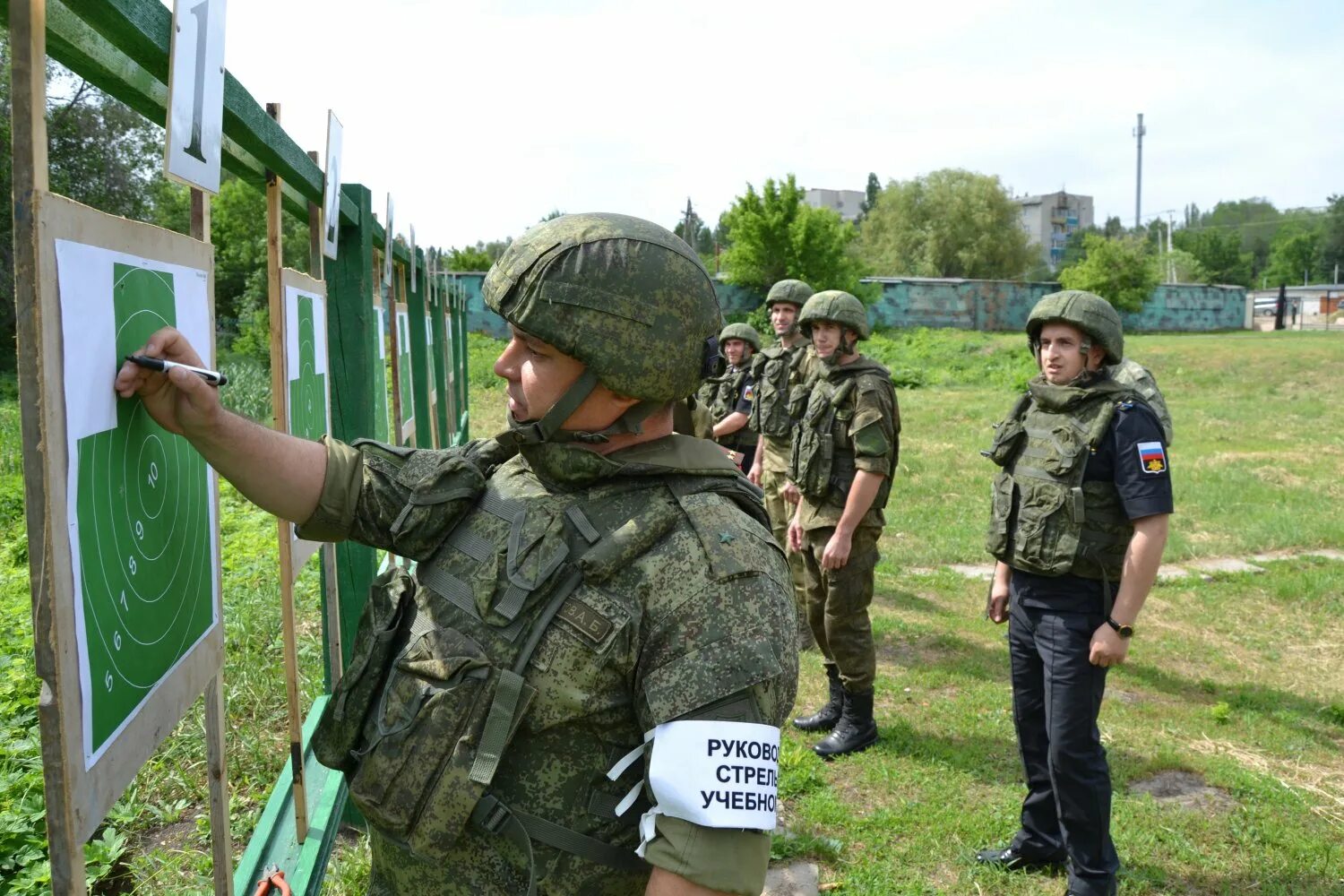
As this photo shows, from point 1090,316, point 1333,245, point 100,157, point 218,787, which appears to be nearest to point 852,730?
point 1090,316

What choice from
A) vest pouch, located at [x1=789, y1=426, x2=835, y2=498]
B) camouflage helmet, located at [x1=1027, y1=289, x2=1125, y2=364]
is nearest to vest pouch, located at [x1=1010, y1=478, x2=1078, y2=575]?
camouflage helmet, located at [x1=1027, y1=289, x2=1125, y2=364]

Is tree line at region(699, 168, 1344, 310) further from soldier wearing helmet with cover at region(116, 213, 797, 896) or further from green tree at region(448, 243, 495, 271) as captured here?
soldier wearing helmet with cover at region(116, 213, 797, 896)

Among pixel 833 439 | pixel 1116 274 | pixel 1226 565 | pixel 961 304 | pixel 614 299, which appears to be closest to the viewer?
pixel 614 299

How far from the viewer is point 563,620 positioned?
1.71 meters

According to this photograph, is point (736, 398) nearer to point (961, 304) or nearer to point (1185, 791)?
point (1185, 791)

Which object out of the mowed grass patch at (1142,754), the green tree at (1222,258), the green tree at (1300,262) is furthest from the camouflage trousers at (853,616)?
the green tree at (1300,262)

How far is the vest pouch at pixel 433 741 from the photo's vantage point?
5.57 feet

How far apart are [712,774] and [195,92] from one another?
129cm

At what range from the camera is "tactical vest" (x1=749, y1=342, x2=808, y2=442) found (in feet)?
20.0

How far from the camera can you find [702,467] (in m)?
1.87

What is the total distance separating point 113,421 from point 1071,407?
122 inches

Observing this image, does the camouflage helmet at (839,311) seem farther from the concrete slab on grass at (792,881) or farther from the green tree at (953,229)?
the green tree at (953,229)

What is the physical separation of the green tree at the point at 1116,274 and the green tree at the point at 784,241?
38.5 feet

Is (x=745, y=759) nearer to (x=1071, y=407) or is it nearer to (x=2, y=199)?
(x=1071, y=407)
